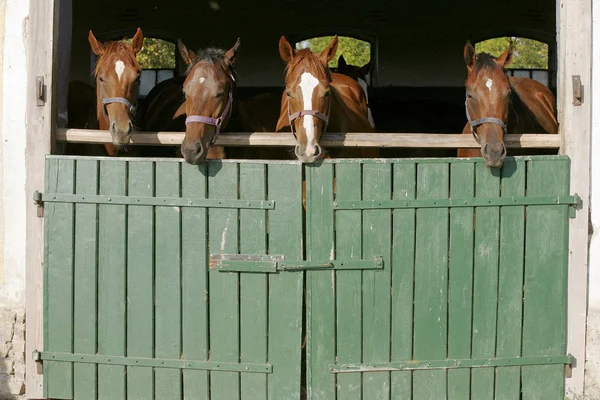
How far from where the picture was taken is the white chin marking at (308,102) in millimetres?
4977

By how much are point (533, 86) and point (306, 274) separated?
315 centimetres

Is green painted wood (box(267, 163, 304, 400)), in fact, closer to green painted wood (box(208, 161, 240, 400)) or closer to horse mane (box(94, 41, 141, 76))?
green painted wood (box(208, 161, 240, 400))

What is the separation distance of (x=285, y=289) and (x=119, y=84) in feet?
6.26

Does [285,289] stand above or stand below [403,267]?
below

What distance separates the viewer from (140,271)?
5.09 metres

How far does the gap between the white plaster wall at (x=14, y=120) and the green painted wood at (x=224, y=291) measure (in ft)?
4.29

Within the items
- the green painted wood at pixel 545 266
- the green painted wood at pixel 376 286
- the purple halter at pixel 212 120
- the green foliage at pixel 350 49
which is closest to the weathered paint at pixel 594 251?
the green painted wood at pixel 545 266

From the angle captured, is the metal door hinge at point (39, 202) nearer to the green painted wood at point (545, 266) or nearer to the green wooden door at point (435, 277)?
the green wooden door at point (435, 277)

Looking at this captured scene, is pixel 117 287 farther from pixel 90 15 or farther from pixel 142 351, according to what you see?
pixel 90 15

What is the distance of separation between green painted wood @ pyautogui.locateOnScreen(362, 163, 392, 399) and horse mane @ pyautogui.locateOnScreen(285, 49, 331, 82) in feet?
→ 2.53

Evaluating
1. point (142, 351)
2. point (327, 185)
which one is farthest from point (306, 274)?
point (142, 351)

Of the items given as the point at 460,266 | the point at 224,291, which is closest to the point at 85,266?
the point at 224,291

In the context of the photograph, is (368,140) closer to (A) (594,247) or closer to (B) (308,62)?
(B) (308,62)

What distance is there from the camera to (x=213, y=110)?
17.2 ft
